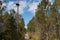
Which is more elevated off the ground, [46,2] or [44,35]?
[46,2]

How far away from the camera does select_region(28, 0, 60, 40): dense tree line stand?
45.4m

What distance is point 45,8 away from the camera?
169ft

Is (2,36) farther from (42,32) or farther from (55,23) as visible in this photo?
(42,32)

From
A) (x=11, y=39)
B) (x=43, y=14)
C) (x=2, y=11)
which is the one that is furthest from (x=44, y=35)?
(x=2, y=11)

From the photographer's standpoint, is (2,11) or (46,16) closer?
(2,11)

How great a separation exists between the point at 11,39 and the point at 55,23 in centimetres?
1400

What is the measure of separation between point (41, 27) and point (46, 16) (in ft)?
11.9

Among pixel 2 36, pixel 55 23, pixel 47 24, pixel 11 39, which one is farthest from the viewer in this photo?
pixel 47 24

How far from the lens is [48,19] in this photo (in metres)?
49.4

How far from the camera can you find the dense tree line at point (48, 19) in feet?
149

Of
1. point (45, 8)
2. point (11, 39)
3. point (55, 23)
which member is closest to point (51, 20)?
point (55, 23)

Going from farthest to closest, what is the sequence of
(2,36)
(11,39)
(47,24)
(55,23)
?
1. (47,24)
2. (55,23)
3. (11,39)
4. (2,36)

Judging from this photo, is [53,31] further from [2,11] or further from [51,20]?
[2,11]

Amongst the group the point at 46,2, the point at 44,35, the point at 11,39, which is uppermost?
the point at 46,2
